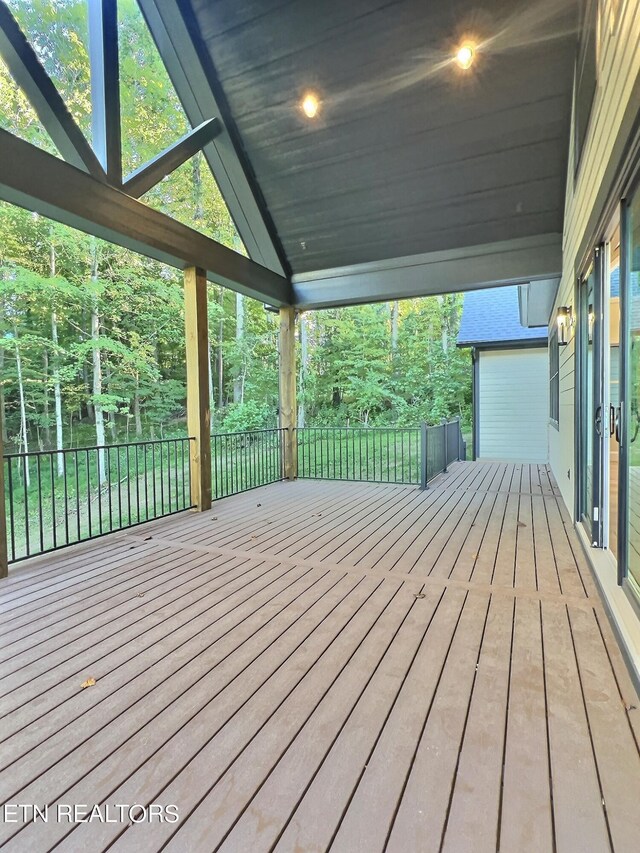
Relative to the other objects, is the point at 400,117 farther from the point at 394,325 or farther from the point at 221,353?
the point at 394,325

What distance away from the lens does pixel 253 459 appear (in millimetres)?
6664

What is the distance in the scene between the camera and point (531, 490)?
19.0 ft

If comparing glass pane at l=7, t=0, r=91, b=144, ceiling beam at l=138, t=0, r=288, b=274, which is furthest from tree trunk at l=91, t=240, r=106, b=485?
ceiling beam at l=138, t=0, r=288, b=274

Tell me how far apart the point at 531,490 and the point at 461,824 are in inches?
207

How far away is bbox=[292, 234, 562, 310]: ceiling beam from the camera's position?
5.31 meters

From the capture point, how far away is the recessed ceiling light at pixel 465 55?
3795mm

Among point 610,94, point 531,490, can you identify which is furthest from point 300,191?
point 531,490

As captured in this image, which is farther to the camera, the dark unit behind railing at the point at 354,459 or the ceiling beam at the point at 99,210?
the dark unit behind railing at the point at 354,459

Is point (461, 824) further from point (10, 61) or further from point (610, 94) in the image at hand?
point (10, 61)

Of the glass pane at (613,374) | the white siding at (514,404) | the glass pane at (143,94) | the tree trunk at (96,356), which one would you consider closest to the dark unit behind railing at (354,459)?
the white siding at (514,404)

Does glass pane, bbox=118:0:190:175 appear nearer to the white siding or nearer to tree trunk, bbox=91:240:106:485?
tree trunk, bbox=91:240:106:485

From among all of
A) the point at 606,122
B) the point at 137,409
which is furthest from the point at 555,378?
the point at 137,409

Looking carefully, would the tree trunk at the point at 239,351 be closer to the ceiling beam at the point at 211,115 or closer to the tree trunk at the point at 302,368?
the tree trunk at the point at 302,368

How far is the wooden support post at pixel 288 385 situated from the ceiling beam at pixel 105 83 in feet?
11.0
